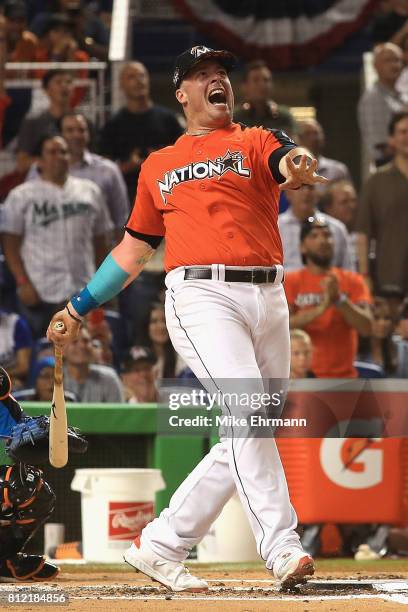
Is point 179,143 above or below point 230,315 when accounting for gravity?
above

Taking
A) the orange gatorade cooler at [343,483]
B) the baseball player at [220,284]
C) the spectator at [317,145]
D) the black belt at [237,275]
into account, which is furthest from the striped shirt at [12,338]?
the black belt at [237,275]

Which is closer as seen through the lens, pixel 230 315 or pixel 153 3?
pixel 230 315

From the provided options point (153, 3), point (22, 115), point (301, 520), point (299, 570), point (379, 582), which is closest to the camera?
point (299, 570)

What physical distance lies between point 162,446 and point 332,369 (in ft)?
5.23

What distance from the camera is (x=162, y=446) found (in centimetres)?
782

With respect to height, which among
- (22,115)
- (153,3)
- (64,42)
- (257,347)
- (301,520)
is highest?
(153,3)

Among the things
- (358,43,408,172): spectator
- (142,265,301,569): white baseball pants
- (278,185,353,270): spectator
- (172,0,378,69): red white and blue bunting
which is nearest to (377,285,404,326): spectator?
(278,185,353,270): spectator

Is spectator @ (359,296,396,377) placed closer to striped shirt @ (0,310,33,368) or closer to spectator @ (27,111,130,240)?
spectator @ (27,111,130,240)

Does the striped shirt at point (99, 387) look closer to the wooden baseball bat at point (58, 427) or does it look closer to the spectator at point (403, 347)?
the spectator at point (403, 347)

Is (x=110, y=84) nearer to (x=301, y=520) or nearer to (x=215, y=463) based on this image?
(x=301, y=520)

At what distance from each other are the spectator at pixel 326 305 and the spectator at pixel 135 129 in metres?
1.91

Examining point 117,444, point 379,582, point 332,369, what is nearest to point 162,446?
point 117,444

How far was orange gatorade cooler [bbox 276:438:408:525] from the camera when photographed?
763 centimetres

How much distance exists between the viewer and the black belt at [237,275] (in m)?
5.12
